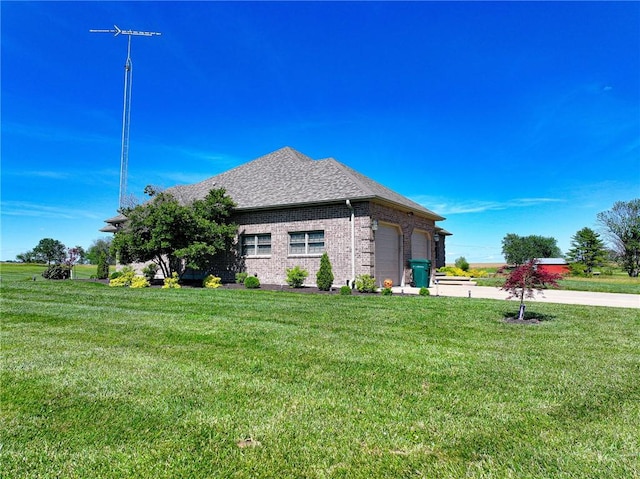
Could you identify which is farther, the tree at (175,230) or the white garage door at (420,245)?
the white garage door at (420,245)

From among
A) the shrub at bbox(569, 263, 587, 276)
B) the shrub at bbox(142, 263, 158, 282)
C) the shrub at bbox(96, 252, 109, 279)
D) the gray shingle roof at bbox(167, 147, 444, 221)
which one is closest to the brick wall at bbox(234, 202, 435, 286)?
the gray shingle roof at bbox(167, 147, 444, 221)

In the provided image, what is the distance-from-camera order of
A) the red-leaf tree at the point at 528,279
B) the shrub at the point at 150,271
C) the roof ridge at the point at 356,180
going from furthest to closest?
the shrub at the point at 150,271
the roof ridge at the point at 356,180
the red-leaf tree at the point at 528,279

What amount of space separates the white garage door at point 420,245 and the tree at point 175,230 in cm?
921

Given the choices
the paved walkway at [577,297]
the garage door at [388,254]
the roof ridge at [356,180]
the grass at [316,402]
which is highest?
the roof ridge at [356,180]

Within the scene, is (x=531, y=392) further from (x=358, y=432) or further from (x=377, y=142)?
(x=377, y=142)

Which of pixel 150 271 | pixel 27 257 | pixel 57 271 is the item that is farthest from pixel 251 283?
pixel 27 257

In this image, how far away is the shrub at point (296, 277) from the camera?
1485 cm

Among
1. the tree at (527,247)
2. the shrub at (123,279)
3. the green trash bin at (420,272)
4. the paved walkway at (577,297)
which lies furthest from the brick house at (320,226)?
the tree at (527,247)

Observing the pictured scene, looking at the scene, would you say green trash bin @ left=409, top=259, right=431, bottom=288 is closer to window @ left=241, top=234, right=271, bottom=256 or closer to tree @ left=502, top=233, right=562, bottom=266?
window @ left=241, top=234, right=271, bottom=256

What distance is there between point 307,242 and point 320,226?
100 cm

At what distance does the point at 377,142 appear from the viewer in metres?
19.1

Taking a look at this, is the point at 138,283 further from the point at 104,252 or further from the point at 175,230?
the point at 104,252

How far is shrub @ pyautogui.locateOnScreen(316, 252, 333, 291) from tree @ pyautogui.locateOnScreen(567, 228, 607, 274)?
39505 millimetres

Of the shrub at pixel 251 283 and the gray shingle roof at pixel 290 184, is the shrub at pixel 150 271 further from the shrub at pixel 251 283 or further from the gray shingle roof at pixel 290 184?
the shrub at pixel 251 283
